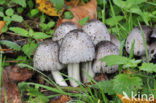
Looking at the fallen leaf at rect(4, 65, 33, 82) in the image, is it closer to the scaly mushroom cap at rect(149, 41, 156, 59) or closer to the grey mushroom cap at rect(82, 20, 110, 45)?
the grey mushroom cap at rect(82, 20, 110, 45)

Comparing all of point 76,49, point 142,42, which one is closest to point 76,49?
point 76,49

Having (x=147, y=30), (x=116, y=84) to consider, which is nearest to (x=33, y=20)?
(x=147, y=30)

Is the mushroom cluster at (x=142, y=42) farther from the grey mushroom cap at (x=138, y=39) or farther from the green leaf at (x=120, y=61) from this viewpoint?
the green leaf at (x=120, y=61)

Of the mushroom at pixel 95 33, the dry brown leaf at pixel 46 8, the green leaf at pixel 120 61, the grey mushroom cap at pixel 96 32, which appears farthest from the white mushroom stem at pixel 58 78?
the dry brown leaf at pixel 46 8

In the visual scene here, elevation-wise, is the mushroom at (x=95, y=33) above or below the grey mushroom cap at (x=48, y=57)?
above

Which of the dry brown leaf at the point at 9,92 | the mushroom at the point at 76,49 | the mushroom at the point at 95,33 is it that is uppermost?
the mushroom at the point at 95,33

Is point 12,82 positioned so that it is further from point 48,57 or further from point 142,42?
point 142,42

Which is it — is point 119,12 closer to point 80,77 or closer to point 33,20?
point 33,20
